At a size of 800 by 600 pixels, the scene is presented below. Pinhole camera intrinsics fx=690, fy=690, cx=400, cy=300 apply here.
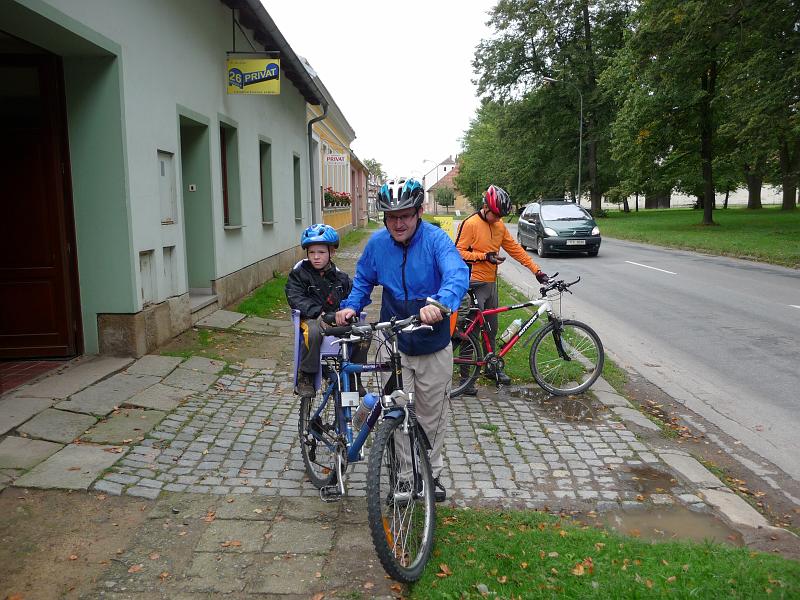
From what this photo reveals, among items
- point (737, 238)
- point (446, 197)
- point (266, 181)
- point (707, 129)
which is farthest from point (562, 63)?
point (446, 197)

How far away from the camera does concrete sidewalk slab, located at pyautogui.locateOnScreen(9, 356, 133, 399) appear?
5594mm

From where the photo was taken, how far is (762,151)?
21703 mm

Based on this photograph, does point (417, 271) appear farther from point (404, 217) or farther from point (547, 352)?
point (547, 352)

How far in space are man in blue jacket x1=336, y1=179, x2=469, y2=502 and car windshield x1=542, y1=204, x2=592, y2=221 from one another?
1914 centimetres

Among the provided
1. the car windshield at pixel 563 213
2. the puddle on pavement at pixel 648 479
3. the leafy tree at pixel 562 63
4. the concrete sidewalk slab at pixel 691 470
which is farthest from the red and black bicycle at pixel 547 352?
the leafy tree at pixel 562 63

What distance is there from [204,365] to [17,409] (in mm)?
2146

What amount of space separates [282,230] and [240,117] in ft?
13.7

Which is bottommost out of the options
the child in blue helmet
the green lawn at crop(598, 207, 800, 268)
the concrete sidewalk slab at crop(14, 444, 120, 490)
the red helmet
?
the concrete sidewalk slab at crop(14, 444, 120, 490)

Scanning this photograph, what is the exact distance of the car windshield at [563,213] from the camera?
22.2m

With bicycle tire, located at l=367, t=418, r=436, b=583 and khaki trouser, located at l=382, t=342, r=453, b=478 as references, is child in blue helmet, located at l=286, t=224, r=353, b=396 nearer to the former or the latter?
khaki trouser, located at l=382, t=342, r=453, b=478

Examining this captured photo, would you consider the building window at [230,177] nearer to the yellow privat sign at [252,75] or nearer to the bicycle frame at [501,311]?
the yellow privat sign at [252,75]

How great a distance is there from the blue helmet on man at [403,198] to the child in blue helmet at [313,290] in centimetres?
89

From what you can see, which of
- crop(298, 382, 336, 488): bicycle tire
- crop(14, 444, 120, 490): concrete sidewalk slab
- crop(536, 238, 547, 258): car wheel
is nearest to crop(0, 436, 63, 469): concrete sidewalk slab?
crop(14, 444, 120, 490): concrete sidewalk slab

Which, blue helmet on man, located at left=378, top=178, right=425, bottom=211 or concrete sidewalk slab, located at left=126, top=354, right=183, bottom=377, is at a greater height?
blue helmet on man, located at left=378, top=178, right=425, bottom=211
